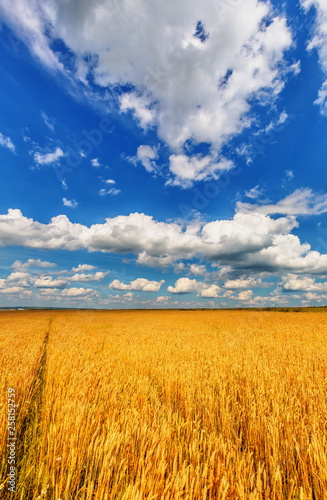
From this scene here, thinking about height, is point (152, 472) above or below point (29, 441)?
above

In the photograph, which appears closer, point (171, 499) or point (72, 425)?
point (171, 499)

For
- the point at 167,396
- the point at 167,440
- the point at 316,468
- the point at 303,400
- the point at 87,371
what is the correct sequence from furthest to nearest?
1. the point at 87,371
2. the point at 167,396
3. the point at 303,400
4. the point at 167,440
5. the point at 316,468

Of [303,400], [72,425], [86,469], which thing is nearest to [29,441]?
[72,425]

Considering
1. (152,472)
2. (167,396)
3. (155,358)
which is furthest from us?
(155,358)

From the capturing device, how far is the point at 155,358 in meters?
8.04

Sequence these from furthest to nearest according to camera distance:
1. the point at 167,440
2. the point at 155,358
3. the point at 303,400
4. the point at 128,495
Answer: the point at 155,358 < the point at 303,400 < the point at 167,440 < the point at 128,495

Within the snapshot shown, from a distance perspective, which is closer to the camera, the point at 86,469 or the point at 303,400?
the point at 86,469

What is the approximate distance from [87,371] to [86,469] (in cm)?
373

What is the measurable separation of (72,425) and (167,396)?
223 centimetres

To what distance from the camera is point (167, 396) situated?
494 centimetres

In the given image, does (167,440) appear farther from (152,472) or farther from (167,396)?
(167,396)

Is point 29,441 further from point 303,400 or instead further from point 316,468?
point 303,400

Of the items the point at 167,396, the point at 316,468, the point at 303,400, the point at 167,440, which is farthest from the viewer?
the point at 167,396

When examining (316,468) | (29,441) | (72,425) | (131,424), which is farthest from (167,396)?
(316,468)
